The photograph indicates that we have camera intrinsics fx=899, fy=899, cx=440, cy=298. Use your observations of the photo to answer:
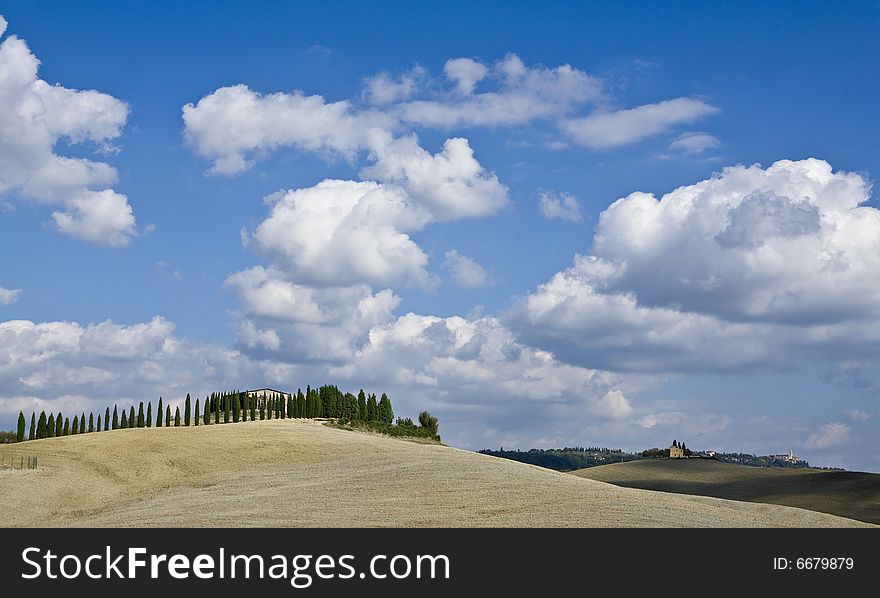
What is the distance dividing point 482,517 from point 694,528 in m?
6.48

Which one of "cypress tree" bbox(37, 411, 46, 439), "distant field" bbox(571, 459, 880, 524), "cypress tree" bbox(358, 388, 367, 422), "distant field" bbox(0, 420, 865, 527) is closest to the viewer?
"distant field" bbox(0, 420, 865, 527)

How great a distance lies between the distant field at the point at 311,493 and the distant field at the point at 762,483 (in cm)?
2384

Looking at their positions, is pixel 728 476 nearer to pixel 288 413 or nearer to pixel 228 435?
pixel 288 413

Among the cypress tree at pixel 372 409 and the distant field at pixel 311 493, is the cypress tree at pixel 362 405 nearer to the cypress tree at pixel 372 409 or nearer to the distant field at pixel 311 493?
the cypress tree at pixel 372 409

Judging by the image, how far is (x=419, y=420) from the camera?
274 feet

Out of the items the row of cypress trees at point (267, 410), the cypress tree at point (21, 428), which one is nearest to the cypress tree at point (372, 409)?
the row of cypress trees at point (267, 410)

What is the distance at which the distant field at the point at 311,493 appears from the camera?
92.9 ft

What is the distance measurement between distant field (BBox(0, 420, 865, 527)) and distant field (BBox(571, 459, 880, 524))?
78.2 ft

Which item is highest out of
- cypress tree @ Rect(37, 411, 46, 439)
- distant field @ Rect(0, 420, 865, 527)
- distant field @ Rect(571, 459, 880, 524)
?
cypress tree @ Rect(37, 411, 46, 439)

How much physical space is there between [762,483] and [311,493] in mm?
47454

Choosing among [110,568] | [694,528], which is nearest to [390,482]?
[694,528]

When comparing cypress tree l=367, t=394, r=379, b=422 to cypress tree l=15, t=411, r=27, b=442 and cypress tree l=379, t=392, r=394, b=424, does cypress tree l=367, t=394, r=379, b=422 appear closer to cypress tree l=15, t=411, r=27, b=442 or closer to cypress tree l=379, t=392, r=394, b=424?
cypress tree l=379, t=392, r=394, b=424

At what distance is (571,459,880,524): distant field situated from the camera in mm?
56438

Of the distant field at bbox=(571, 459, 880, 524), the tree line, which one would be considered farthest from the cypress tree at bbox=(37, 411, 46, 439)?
the distant field at bbox=(571, 459, 880, 524)
